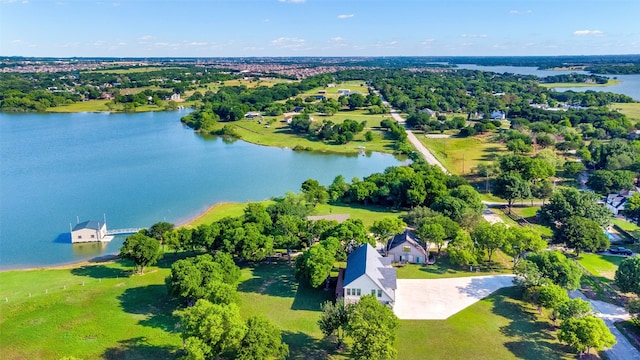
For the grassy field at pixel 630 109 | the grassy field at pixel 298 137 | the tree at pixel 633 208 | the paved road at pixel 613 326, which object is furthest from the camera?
the grassy field at pixel 630 109

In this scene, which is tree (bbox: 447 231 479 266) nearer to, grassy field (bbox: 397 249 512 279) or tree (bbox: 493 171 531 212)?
grassy field (bbox: 397 249 512 279)

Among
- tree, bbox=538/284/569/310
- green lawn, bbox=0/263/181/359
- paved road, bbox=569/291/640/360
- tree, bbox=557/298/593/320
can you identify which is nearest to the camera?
paved road, bbox=569/291/640/360

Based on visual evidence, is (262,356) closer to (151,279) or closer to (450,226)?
(151,279)

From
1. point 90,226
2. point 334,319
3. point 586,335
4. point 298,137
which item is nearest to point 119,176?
point 90,226

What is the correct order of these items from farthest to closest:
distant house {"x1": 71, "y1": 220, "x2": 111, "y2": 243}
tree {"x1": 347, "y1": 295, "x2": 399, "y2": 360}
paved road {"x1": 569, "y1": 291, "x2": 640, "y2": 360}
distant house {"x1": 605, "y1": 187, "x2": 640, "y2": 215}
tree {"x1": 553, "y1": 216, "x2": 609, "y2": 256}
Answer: distant house {"x1": 605, "y1": 187, "x2": 640, "y2": 215}
distant house {"x1": 71, "y1": 220, "x2": 111, "y2": 243}
tree {"x1": 553, "y1": 216, "x2": 609, "y2": 256}
paved road {"x1": 569, "y1": 291, "x2": 640, "y2": 360}
tree {"x1": 347, "y1": 295, "x2": 399, "y2": 360}

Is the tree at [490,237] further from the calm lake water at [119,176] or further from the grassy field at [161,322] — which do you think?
the calm lake water at [119,176]

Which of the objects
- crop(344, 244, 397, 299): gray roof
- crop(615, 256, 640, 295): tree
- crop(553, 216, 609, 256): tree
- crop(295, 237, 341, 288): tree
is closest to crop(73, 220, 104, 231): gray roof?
crop(295, 237, 341, 288): tree

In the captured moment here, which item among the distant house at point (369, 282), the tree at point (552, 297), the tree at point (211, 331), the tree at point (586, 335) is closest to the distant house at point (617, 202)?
the tree at point (552, 297)
